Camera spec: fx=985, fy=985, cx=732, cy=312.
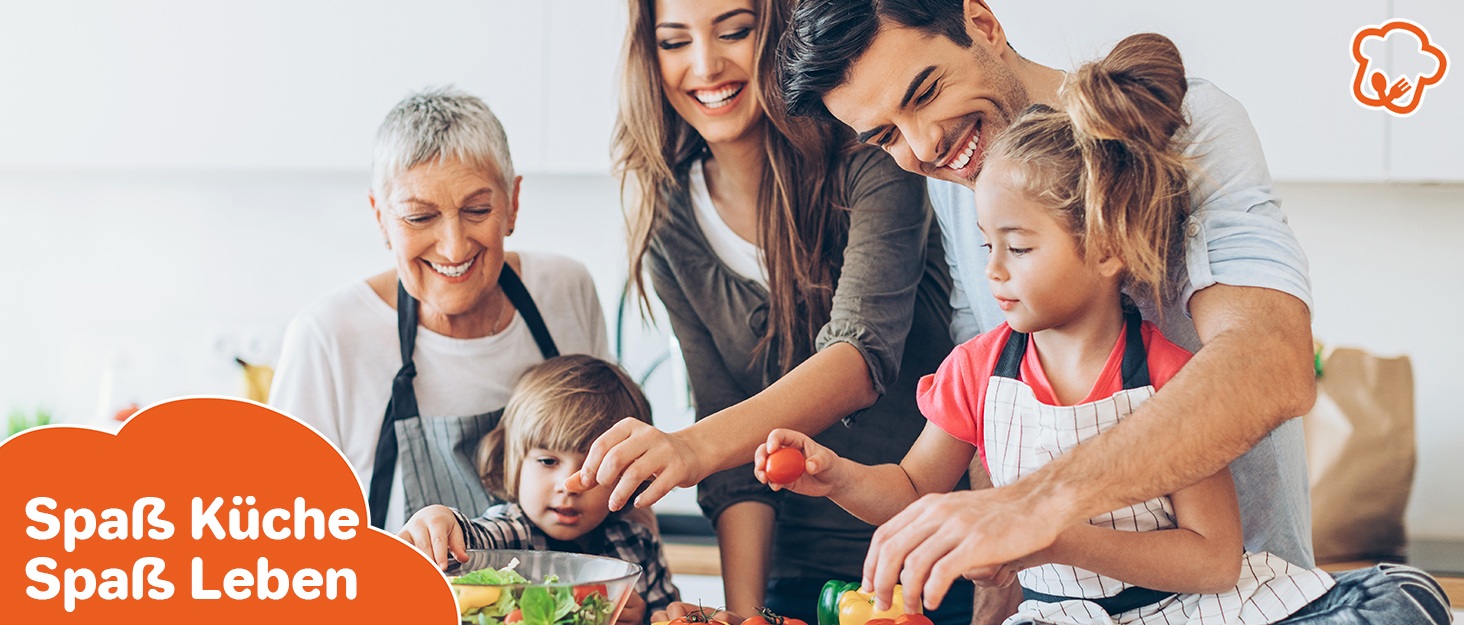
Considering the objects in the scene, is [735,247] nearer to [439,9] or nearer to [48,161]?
[439,9]

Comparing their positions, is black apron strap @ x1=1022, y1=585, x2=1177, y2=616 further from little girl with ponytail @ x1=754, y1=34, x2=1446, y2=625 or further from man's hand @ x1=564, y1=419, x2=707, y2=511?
man's hand @ x1=564, y1=419, x2=707, y2=511

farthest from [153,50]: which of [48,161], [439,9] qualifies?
[439,9]

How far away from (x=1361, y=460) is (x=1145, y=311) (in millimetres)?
1288

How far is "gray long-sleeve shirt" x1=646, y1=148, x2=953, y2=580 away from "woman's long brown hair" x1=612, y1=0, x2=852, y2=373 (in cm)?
3

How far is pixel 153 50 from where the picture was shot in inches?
81.7

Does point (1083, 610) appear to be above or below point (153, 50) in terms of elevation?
below

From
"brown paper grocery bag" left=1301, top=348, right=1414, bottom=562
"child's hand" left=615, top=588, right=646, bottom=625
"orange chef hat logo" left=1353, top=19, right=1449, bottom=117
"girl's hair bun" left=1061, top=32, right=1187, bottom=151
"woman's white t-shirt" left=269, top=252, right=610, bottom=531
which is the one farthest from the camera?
"brown paper grocery bag" left=1301, top=348, right=1414, bottom=562

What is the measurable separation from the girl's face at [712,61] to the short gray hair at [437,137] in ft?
0.69

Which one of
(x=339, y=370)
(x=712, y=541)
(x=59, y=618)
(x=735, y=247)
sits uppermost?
(x=735, y=247)

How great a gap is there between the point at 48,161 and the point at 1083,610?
7.42 feet

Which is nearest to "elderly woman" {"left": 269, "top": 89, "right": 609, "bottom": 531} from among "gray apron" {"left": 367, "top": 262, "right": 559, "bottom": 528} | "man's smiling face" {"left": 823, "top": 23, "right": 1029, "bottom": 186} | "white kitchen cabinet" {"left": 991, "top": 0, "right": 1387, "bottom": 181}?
"gray apron" {"left": 367, "top": 262, "right": 559, "bottom": 528}

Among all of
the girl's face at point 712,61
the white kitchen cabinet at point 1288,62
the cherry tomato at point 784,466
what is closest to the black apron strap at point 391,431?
the girl's face at point 712,61

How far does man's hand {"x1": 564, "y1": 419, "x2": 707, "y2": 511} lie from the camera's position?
787 mm

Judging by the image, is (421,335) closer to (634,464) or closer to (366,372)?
(366,372)
